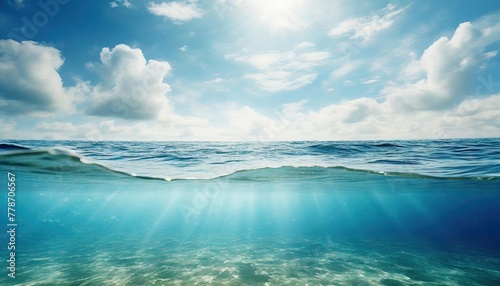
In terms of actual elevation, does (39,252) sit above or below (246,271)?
below

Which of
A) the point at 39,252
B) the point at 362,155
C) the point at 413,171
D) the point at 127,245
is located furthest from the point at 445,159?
the point at 39,252

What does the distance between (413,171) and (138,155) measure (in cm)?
2063

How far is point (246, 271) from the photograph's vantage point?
16.9 metres

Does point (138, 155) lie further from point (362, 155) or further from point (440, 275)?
point (440, 275)

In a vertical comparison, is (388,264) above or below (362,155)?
below

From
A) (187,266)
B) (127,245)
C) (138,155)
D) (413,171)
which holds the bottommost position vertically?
(127,245)

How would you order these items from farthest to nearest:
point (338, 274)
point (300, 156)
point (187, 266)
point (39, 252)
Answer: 1. point (39, 252)
2. point (300, 156)
3. point (187, 266)
4. point (338, 274)

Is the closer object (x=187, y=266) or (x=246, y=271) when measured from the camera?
(x=246, y=271)

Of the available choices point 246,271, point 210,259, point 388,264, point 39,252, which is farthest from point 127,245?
point 388,264

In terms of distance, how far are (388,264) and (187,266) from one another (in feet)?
49.4

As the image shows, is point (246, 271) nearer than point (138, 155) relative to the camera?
Yes

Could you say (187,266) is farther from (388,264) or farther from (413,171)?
(413,171)

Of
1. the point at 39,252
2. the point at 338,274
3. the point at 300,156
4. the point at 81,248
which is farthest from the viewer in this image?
the point at 81,248

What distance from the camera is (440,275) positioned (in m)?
16.9
